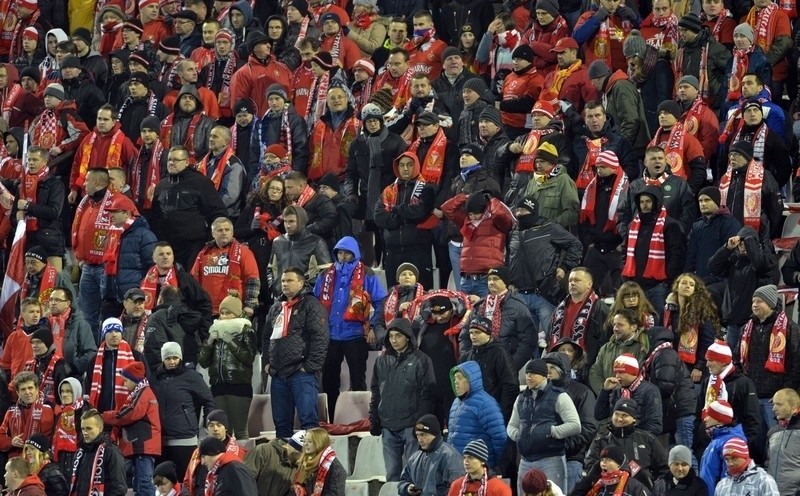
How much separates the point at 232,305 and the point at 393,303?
58.5 inches

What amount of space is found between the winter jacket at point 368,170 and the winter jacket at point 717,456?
4980 millimetres

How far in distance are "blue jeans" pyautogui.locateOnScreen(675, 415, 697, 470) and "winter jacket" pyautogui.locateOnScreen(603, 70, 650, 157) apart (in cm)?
383

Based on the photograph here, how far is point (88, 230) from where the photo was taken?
66.1 feet

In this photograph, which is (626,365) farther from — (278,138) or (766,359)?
(278,138)

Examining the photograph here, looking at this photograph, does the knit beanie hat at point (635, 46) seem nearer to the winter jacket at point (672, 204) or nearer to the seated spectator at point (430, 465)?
the winter jacket at point (672, 204)

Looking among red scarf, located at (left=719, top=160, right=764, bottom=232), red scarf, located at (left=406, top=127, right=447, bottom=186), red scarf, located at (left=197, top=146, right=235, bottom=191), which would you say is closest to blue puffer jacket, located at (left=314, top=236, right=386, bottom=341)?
red scarf, located at (left=406, top=127, right=447, bottom=186)

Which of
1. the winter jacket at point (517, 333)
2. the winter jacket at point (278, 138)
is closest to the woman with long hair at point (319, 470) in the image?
the winter jacket at point (517, 333)

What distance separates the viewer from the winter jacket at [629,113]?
19.8 metres

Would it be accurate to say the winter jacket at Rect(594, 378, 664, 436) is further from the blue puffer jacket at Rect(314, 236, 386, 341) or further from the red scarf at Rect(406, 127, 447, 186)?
the red scarf at Rect(406, 127, 447, 186)

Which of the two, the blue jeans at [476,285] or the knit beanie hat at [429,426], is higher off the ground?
the blue jeans at [476,285]

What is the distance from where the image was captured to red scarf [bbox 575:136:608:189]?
1916 centimetres

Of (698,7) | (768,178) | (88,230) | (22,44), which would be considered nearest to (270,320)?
(88,230)

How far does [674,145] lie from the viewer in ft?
62.3

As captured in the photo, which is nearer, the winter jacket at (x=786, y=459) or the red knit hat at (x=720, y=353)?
the winter jacket at (x=786, y=459)
